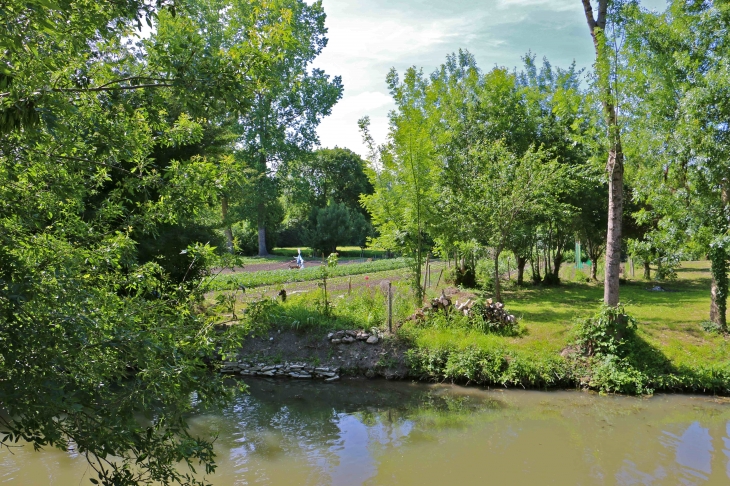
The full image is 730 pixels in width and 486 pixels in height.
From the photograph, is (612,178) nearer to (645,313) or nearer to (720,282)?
(720,282)

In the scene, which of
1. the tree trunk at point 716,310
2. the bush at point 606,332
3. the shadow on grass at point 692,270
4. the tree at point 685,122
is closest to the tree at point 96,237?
the bush at point 606,332

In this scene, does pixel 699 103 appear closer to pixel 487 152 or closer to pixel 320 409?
pixel 487 152

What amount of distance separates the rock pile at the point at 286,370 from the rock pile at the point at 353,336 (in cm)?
80

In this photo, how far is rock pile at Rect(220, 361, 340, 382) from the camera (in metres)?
11.1

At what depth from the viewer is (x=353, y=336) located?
1185 cm

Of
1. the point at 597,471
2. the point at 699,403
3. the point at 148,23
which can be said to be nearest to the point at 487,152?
the point at 699,403

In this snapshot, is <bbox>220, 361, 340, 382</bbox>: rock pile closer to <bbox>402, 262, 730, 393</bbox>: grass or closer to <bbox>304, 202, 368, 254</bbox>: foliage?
<bbox>402, 262, 730, 393</bbox>: grass

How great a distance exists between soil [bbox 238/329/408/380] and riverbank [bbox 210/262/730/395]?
2 centimetres

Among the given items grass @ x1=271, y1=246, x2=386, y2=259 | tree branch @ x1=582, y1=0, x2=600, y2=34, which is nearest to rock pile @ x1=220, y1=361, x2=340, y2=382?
tree branch @ x1=582, y1=0, x2=600, y2=34

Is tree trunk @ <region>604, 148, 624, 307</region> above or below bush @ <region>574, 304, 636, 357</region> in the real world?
above

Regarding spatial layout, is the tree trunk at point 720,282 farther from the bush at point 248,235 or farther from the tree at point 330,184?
the tree at point 330,184

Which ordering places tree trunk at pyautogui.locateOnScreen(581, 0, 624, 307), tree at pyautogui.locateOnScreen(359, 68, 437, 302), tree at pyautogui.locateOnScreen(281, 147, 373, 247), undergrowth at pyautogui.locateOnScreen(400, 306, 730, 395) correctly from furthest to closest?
tree at pyautogui.locateOnScreen(281, 147, 373, 247) → tree at pyautogui.locateOnScreen(359, 68, 437, 302) → tree trunk at pyautogui.locateOnScreen(581, 0, 624, 307) → undergrowth at pyautogui.locateOnScreen(400, 306, 730, 395)

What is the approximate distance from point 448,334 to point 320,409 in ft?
12.2

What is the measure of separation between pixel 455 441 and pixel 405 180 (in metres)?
7.68
